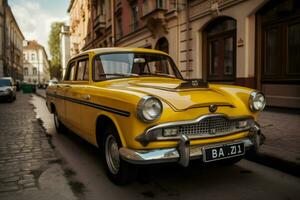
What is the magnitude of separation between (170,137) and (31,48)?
101 metres

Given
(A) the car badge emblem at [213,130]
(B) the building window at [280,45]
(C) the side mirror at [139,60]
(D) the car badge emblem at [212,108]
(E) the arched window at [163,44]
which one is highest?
(E) the arched window at [163,44]

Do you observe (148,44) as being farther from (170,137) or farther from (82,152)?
(170,137)

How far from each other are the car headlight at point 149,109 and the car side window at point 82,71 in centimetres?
195

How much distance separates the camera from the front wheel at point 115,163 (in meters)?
Answer: 3.48

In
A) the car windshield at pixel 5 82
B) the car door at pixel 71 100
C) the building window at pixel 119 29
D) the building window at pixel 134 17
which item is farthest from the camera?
the building window at pixel 119 29

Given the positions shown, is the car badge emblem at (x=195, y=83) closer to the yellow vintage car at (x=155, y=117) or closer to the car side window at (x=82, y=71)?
the yellow vintage car at (x=155, y=117)

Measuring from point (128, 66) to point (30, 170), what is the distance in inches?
80.4

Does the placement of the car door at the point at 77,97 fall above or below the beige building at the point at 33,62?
below

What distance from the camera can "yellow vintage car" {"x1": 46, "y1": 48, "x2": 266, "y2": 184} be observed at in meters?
3.12

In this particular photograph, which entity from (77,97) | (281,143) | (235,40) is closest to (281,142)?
(281,143)

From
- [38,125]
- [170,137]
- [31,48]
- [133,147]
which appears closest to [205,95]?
[170,137]

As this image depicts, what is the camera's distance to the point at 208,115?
3268 millimetres

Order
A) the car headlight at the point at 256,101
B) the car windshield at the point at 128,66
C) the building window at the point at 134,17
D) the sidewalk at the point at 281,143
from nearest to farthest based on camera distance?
1. the car headlight at the point at 256,101
2. the sidewalk at the point at 281,143
3. the car windshield at the point at 128,66
4. the building window at the point at 134,17

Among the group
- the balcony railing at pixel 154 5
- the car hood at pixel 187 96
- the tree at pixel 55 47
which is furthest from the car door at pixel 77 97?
the tree at pixel 55 47
